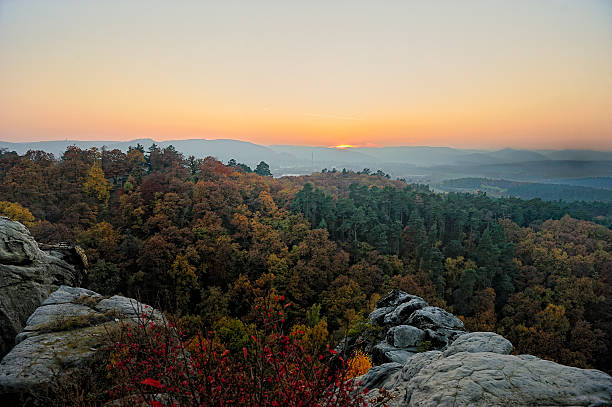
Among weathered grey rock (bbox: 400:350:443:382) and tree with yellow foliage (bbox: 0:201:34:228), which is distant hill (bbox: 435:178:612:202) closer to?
weathered grey rock (bbox: 400:350:443:382)

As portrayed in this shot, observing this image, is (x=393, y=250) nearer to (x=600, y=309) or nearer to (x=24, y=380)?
(x=600, y=309)

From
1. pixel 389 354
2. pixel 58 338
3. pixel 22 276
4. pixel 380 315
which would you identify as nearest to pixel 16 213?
pixel 22 276

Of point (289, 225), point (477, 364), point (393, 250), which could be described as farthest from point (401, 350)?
point (393, 250)

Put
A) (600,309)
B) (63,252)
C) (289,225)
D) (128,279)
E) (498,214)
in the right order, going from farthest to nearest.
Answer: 1. (498,214)
2. (289,225)
3. (600,309)
4. (128,279)
5. (63,252)

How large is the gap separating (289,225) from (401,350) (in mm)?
28741

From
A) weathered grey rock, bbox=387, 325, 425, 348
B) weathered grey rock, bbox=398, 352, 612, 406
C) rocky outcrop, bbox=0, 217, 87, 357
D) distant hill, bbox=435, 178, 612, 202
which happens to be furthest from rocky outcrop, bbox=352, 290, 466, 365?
distant hill, bbox=435, 178, 612, 202

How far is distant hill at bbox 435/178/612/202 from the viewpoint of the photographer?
144 meters

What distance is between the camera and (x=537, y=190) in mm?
163500

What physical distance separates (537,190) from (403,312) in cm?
19622

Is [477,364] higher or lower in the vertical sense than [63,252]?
higher

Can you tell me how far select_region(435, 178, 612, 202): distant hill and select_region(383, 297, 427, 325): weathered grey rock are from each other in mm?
161640

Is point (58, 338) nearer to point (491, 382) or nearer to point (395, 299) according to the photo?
point (491, 382)

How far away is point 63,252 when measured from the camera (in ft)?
54.4

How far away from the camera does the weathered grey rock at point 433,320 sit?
12.9m
